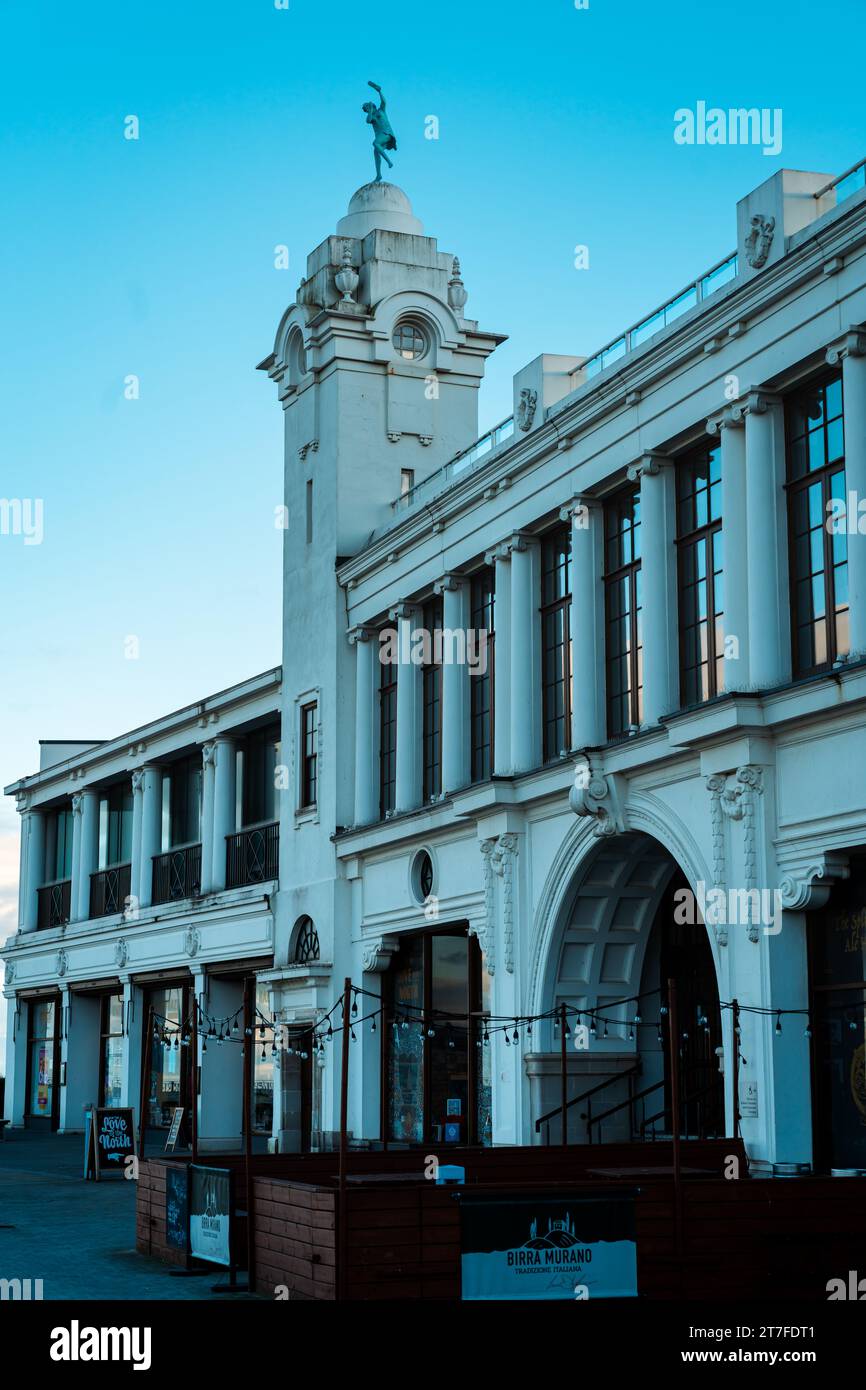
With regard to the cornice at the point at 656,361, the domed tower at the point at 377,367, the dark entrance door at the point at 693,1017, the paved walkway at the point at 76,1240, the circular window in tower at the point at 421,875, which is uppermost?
the domed tower at the point at 377,367

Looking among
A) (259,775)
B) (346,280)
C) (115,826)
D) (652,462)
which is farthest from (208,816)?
(652,462)

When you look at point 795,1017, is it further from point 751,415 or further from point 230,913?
point 230,913

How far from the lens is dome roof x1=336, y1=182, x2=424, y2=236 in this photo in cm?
3931

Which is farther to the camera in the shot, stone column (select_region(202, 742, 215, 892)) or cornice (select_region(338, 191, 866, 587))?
stone column (select_region(202, 742, 215, 892))

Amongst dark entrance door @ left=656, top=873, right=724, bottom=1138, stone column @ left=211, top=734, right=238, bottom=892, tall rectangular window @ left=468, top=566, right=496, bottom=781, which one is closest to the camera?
dark entrance door @ left=656, top=873, right=724, bottom=1138

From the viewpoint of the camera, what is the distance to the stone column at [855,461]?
20984mm

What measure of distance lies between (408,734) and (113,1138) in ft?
31.5

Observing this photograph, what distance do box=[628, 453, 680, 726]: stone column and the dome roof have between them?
597 inches

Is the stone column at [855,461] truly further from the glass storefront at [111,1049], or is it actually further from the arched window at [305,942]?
the glass storefront at [111,1049]

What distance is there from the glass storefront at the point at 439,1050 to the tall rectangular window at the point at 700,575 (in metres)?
8.54

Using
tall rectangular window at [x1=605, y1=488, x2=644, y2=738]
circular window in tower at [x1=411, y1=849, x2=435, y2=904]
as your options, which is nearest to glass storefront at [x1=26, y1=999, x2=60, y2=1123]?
circular window in tower at [x1=411, y1=849, x2=435, y2=904]

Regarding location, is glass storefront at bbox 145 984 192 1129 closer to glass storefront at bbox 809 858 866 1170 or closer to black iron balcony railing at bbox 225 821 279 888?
black iron balcony railing at bbox 225 821 279 888

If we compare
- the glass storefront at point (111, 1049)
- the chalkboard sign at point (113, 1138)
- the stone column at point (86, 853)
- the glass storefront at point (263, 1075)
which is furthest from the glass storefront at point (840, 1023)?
the stone column at point (86, 853)

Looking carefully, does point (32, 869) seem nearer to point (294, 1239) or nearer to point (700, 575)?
point (700, 575)
